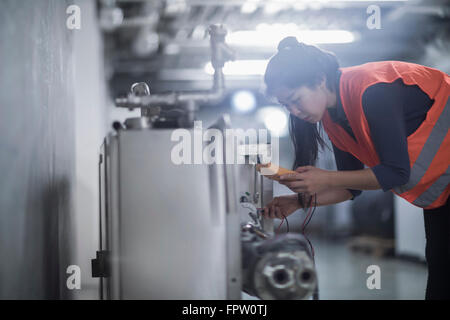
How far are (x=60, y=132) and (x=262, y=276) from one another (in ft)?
2.49

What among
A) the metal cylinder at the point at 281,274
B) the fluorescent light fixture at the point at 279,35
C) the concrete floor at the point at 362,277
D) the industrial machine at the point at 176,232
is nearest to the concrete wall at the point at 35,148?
the industrial machine at the point at 176,232

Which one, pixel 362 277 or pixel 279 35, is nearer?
pixel 279 35

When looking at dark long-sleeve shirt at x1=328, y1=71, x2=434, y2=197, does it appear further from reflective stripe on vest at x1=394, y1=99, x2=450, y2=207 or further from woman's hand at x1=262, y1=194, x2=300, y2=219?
woman's hand at x1=262, y1=194, x2=300, y2=219

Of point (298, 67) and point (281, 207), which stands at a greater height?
point (298, 67)

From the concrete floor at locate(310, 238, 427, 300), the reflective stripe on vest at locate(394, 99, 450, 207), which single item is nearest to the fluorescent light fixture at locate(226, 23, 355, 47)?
the concrete floor at locate(310, 238, 427, 300)

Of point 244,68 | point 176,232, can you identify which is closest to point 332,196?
point 176,232

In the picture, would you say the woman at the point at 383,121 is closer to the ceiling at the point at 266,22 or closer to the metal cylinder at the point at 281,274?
the metal cylinder at the point at 281,274

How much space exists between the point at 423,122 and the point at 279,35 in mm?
2054

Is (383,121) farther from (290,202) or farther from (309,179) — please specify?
(290,202)

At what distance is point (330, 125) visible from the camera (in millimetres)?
1110

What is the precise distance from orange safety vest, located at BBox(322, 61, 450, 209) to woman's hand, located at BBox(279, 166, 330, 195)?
0.16m

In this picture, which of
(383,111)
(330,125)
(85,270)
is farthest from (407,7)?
(85,270)

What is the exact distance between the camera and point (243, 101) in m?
4.98

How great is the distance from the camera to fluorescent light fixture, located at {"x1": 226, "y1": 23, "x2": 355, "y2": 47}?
274cm
